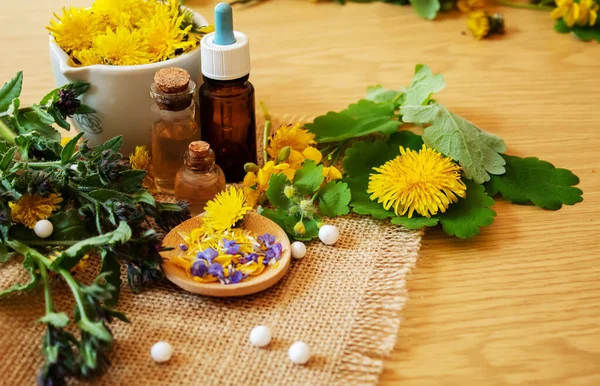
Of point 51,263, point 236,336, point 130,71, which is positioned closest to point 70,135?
point 130,71

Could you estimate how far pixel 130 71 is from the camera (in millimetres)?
882

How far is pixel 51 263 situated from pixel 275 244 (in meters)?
0.23

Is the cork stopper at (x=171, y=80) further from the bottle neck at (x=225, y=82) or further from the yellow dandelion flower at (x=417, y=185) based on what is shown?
the yellow dandelion flower at (x=417, y=185)

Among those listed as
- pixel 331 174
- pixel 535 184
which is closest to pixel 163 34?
pixel 331 174

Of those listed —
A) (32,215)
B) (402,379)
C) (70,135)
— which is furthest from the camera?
(70,135)

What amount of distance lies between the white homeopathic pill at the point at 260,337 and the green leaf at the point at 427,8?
848 millimetres

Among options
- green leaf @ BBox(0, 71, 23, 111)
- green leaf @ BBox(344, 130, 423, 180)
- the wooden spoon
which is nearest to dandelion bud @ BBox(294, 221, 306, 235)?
the wooden spoon

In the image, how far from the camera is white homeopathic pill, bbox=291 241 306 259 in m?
0.83

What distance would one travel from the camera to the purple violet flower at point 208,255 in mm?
783

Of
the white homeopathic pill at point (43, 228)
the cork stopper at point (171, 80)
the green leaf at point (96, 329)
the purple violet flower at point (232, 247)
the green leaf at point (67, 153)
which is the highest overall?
the cork stopper at point (171, 80)

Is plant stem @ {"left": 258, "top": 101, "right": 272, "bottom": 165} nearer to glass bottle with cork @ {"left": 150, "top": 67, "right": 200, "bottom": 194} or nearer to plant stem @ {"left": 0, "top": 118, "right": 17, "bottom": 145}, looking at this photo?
glass bottle with cork @ {"left": 150, "top": 67, "right": 200, "bottom": 194}

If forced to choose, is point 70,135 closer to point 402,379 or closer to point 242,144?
point 242,144

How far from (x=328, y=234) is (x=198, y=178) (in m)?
0.16

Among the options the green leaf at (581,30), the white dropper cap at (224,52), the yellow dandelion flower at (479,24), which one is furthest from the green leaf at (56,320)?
the green leaf at (581,30)
